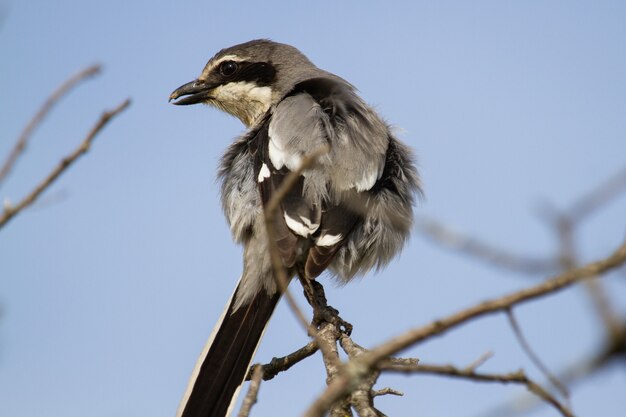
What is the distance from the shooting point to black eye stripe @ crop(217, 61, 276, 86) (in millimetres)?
4816

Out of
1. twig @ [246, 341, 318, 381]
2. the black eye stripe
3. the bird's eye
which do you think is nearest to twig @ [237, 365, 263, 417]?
twig @ [246, 341, 318, 381]

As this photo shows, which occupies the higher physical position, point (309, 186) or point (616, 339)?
point (309, 186)

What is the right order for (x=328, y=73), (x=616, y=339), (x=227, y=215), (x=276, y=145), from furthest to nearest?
1. (x=328, y=73)
2. (x=227, y=215)
3. (x=276, y=145)
4. (x=616, y=339)

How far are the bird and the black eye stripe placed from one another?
588 millimetres

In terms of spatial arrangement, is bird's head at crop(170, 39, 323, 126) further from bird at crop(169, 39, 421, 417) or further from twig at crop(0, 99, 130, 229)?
twig at crop(0, 99, 130, 229)

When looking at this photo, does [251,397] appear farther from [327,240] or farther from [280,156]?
[280,156]

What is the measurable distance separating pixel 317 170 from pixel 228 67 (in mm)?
1706

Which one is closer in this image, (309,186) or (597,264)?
(597,264)

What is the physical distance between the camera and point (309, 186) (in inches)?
134

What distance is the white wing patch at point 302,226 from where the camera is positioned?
131 inches

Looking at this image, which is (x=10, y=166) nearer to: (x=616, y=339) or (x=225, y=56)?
(x=616, y=339)

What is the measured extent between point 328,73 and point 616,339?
4.29 meters

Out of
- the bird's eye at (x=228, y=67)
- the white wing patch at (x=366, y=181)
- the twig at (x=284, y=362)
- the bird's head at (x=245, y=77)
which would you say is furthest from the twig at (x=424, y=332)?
the bird's eye at (x=228, y=67)

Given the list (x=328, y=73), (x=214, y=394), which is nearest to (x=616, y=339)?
(x=214, y=394)
